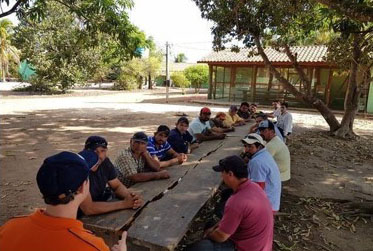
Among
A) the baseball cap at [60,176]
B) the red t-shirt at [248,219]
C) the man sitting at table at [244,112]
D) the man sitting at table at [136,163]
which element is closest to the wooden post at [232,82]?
the man sitting at table at [244,112]

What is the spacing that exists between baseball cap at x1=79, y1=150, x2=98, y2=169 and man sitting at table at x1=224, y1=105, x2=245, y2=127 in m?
6.27

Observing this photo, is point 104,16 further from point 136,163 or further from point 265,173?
point 265,173

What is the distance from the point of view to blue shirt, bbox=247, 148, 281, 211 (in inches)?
148

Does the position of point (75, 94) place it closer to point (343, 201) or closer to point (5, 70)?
point (5, 70)

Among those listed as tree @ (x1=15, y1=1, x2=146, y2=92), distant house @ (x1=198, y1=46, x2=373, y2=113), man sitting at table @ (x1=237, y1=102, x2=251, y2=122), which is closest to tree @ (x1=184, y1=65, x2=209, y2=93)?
distant house @ (x1=198, y1=46, x2=373, y2=113)

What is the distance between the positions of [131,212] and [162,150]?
2.02 metres

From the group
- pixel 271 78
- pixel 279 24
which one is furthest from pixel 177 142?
pixel 271 78

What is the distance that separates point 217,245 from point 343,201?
3831 millimetres

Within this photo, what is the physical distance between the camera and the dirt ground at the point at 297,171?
478 cm

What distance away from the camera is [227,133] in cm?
829

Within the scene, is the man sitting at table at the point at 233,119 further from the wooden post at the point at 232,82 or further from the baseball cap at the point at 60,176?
the wooden post at the point at 232,82

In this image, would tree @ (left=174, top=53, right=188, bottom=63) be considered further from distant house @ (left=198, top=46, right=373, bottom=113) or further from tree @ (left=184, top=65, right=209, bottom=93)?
distant house @ (left=198, top=46, right=373, bottom=113)

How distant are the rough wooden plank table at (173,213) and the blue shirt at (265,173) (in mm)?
564

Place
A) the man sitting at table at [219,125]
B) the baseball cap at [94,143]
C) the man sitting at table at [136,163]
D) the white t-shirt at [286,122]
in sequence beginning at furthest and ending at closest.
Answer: the white t-shirt at [286,122] → the man sitting at table at [219,125] → the man sitting at table at [136,163] → the baseball cap at [94,143]
